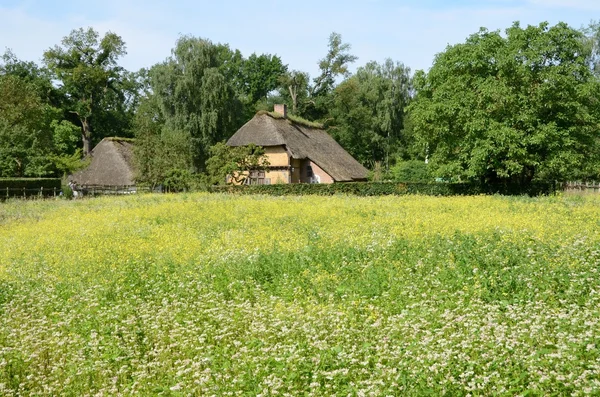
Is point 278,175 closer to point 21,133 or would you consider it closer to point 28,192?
point 28,192

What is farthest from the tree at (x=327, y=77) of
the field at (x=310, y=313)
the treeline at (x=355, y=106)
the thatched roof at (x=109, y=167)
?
the field at (x=310, y=313)

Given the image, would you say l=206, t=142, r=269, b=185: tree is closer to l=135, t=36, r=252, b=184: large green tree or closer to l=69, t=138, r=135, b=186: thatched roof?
l=135, t=36, r=252, b=184: large green tree

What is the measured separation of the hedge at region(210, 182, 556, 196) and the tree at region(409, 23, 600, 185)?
103 cm

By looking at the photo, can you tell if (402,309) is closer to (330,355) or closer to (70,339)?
(330,355)

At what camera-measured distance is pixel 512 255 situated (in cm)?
1004

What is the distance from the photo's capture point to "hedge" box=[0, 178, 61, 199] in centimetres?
3498

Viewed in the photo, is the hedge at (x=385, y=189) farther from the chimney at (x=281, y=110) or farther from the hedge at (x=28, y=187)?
the chimney at (x=281, y=110)

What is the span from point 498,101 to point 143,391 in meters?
30.8

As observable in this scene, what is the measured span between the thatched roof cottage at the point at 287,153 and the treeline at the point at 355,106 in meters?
2.92

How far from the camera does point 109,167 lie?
50.9m

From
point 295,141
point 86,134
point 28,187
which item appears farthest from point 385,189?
point 86,134

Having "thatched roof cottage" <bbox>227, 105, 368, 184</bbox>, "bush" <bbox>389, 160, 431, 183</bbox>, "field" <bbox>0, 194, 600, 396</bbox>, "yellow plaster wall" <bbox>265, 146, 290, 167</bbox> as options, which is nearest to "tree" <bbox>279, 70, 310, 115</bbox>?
"thatched roof cottage" <bbox>227, 105, 368, 184</bbox>

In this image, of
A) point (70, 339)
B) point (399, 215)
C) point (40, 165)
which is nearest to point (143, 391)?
point (70, 339)

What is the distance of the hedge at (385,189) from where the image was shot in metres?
35.7
